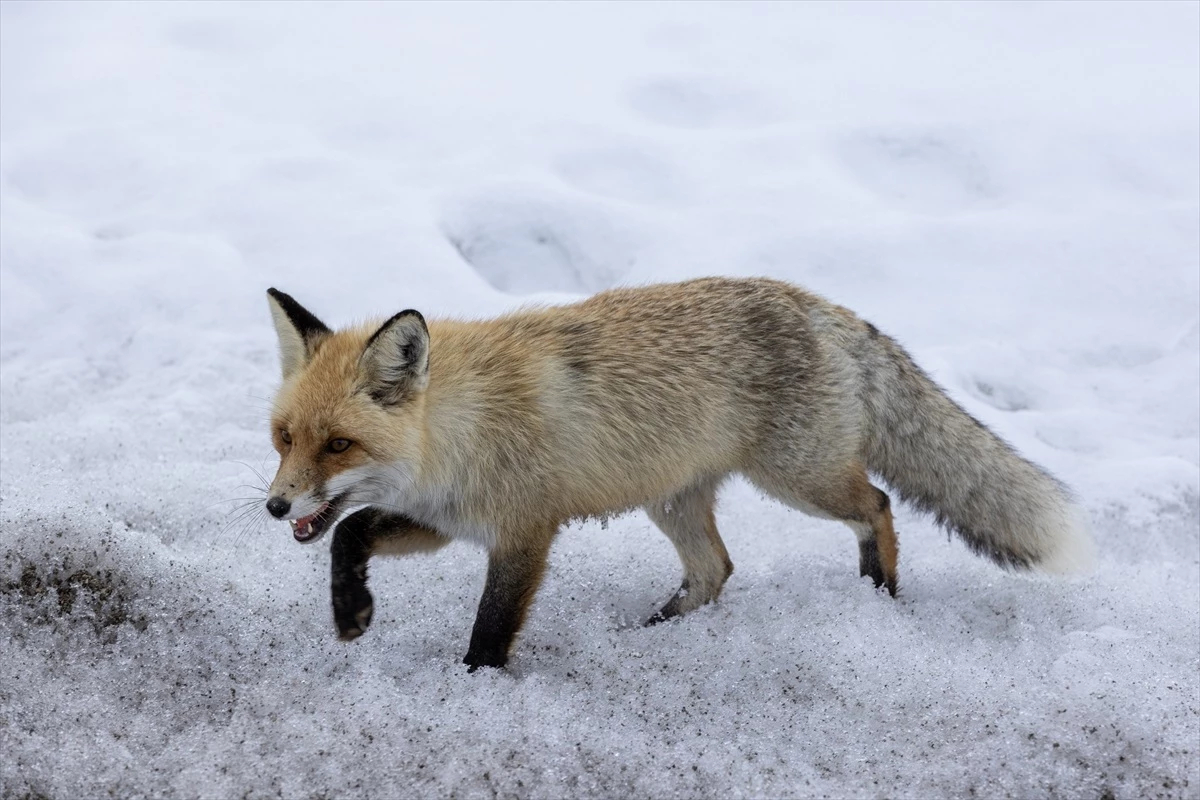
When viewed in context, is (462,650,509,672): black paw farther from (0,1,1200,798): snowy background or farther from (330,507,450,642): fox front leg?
(330,507,450,642): fox front leg

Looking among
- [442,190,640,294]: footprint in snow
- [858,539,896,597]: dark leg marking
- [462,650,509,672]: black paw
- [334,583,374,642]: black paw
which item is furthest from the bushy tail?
[442,190,640,294]: footprint in snow

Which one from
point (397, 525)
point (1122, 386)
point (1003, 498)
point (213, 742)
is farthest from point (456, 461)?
point (1122, 386)

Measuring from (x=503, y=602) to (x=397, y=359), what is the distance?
2.68 ft

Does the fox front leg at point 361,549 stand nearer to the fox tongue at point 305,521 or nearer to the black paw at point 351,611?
the black paw at point 351,611

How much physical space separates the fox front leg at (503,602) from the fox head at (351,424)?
0.41 m

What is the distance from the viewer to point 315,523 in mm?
3062

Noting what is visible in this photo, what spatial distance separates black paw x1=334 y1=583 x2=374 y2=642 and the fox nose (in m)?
0.59

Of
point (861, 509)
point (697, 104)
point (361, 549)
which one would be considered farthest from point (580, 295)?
point (361, 549)

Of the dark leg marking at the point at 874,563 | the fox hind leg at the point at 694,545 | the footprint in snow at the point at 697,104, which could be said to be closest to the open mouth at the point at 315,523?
the fox hind leg at the point at 694,545

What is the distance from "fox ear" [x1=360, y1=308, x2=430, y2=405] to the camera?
2980 millimetres

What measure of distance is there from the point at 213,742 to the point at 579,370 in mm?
1556

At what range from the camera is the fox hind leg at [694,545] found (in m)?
4.12

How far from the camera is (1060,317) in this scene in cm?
639

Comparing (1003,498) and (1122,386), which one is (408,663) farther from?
(1122,386)
